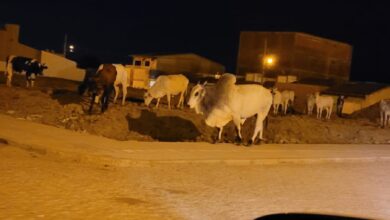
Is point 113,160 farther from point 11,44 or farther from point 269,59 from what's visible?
point 269,59

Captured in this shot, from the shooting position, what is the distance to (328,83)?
6200 centimetres

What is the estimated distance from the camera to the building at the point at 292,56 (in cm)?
7175

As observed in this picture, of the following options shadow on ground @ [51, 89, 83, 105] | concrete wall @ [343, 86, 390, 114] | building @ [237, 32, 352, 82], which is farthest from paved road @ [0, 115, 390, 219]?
building @ [237, 32, 352, 82]

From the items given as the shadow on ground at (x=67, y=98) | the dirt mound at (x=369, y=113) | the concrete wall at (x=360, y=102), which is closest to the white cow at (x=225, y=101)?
the shadow on ground at (x=67, y=98)

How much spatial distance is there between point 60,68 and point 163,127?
3843cm

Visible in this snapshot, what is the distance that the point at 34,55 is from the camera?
59.1 meters

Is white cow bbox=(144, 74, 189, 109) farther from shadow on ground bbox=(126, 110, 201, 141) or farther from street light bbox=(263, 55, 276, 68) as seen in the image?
street light bbox=(263, 55, 276, 68)

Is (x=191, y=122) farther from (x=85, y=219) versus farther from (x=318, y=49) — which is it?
(x=318, y=49)

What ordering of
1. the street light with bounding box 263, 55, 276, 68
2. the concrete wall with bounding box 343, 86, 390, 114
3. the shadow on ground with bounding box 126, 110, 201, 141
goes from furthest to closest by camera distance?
the street light with bounding box 263, 55, 276, 68
the concrete wall with bounding box 343, 86, 390, 114
the shadow on ground with bounding box 126, 110, 201, 141

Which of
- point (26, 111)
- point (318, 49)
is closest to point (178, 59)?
point (318, 49)

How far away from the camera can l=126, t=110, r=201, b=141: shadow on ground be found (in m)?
22.2

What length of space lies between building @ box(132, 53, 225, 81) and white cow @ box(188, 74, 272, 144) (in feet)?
140

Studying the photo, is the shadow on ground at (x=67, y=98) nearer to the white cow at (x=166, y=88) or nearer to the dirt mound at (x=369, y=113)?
the white cow at (x=166, y=88)

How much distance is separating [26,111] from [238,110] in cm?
805
